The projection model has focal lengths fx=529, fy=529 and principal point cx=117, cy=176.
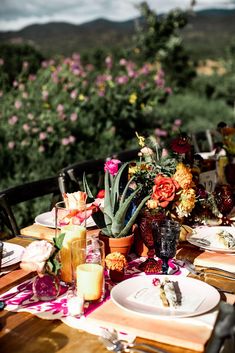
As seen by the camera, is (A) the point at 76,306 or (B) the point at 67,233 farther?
(B) the point at 67,233

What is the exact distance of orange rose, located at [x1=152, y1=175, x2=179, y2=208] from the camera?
1.92m

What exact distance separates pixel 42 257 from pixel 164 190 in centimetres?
58

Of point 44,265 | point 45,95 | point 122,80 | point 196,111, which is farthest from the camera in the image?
point 196,111

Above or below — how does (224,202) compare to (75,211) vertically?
below

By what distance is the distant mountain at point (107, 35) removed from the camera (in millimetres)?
11352

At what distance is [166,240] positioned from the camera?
1751 mm

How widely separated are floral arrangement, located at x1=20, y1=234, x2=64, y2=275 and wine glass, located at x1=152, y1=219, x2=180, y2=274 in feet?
1.18

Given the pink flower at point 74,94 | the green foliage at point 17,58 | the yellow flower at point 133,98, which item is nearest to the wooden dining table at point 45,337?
the pink flower at point 74,94

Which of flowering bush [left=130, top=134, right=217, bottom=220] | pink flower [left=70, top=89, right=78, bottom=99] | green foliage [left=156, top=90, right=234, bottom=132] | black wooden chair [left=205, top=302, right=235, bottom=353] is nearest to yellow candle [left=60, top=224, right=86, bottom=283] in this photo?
flowering bush [left=130, top=134, right=217, bottom=220]

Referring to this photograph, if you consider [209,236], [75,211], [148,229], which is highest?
[75,211]

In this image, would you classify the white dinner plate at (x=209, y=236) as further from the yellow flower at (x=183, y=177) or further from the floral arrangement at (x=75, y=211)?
the floral arrangement at (x=75, y=211)

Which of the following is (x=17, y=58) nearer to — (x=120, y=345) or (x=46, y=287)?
(x=46, y=287)

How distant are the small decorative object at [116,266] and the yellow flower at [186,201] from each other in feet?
1.24

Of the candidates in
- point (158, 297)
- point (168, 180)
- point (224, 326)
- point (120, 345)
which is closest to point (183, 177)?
point (168, 180)
